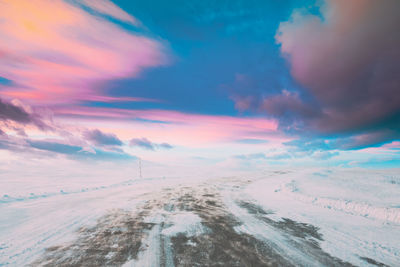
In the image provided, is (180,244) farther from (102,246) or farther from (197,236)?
(102,246)

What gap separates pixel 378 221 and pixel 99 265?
9966 millimetres

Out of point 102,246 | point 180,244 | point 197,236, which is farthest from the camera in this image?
point 197,236

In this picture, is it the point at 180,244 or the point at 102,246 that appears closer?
the point at 102,246

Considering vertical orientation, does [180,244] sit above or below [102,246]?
below

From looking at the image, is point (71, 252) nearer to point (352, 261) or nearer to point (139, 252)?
point (139, 252)

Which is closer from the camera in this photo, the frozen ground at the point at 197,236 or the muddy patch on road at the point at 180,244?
the muddy patch on road at the point at 180,244

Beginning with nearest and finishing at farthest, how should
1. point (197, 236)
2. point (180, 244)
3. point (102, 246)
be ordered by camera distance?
point (102, 246)
point (180, 244)
point (197, 236)

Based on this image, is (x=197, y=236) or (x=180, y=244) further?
(x=197, y=236)

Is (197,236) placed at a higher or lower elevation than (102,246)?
lower

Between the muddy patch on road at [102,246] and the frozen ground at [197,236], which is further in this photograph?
the frozen ground at [197,236]

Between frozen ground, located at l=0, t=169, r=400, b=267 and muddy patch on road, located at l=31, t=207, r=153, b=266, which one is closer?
muddy patch on road, located at l=31, t=207, r=153, b=266

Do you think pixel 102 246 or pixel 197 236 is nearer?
pixel 102 246

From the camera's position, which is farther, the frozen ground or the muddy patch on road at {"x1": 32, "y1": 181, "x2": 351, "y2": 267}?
the frozen ground

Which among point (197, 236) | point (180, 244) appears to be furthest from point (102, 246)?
point (197, 236)
